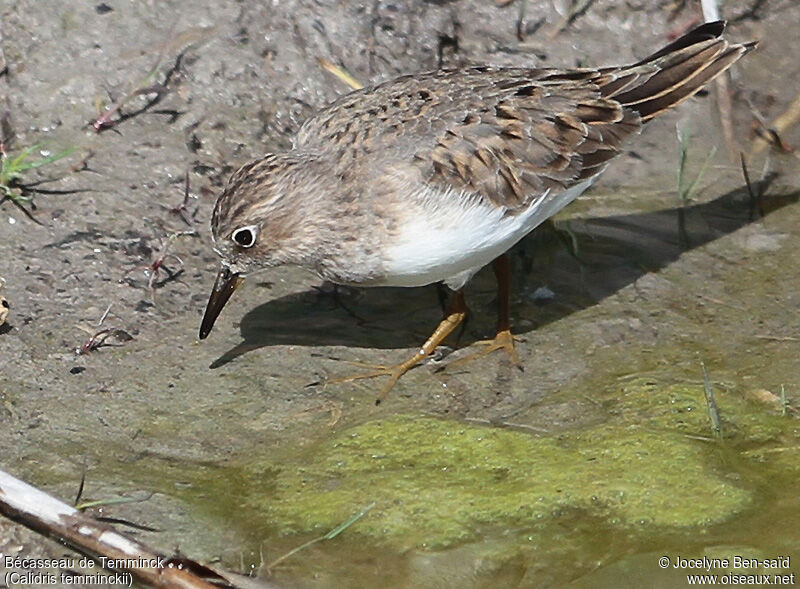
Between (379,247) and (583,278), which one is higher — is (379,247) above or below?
above

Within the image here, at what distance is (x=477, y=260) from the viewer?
583 cm

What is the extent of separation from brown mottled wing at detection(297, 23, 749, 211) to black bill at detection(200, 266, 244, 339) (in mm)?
732

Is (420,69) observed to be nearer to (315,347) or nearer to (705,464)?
(315,347)

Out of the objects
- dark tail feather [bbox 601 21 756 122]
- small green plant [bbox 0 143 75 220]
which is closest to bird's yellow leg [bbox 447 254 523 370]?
dark tail feather [bbox 601 21 756 122]

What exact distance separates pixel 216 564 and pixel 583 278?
2.84 meters

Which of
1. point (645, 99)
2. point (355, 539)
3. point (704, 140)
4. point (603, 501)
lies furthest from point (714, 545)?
point (704, 140)

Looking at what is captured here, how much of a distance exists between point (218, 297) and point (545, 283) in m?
1.82

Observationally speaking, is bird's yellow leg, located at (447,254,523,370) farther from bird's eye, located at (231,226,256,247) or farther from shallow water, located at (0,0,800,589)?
bird's eye, located at (231,226,256,247)

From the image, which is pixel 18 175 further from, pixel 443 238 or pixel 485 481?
pixel 485 481

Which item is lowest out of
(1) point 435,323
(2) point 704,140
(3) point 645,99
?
(1) point 435,323

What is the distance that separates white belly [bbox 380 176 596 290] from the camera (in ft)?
18.4

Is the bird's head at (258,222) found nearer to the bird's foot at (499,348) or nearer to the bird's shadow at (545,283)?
the bird's shadow at (545,283)

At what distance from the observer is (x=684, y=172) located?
293 inches

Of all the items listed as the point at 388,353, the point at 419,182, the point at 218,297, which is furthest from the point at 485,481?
the point at 218,297
